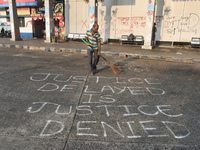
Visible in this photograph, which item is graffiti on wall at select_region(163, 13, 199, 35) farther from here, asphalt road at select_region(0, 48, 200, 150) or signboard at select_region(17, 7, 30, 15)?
signboard at select_region(17, 7, 30, 15)

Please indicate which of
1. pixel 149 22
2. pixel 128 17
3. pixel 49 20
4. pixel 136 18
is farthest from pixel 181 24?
pixel 49 20

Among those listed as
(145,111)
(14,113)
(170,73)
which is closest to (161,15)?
(170,73)

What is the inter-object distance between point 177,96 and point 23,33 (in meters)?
22.7

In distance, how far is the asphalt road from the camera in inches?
99.3

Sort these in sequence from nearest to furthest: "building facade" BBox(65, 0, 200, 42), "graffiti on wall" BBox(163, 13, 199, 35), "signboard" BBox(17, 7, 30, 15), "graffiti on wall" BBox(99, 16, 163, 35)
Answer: "graffiti on wall" BBox(163, 13, 199, 35) < "building facade" BBox(65, 0, 200, 42) < "graffiti on wall" BBox(99, 16, 163, 35) < "signboard" BBox(17, 7, 30, 15)

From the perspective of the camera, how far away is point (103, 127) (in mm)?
2885

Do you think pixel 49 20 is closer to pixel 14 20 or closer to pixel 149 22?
pixel 14 20

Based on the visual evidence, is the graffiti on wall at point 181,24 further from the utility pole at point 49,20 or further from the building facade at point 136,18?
the utility pole at point 49,20

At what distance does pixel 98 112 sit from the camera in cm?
340

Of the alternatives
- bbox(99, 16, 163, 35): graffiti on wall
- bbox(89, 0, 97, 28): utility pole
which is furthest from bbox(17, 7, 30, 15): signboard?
bbox(89, 0, 97, 28): utility pole

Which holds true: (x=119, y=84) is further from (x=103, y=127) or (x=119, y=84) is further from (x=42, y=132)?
(x=42, y=132)

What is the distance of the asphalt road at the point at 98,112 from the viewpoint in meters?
2.52

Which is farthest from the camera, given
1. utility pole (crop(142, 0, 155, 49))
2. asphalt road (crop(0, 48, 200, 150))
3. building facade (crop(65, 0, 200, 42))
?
building facade (crop(65, 0, 200, 42))

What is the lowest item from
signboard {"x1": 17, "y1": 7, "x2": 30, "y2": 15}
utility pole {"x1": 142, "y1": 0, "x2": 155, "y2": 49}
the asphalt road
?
the asphalt road
